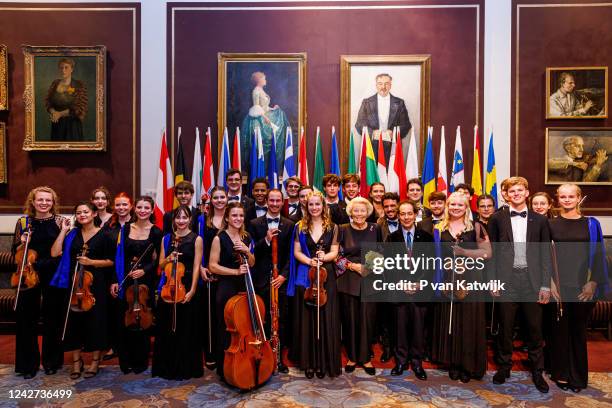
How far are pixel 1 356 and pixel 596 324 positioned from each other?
6.43 metres

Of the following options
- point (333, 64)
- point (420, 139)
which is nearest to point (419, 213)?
point (420, 139)

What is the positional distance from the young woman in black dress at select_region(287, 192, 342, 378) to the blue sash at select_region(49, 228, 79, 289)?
1.88 m

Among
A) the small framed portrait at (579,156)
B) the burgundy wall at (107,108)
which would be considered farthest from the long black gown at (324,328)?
the small framed portrait at (579,156)

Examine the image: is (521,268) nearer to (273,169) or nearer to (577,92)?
(273,169)

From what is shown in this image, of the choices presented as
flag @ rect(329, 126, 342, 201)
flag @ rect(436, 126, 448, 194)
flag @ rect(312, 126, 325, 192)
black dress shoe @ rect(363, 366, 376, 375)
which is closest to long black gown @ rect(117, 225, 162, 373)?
black dress shoe @ rect(363, 366, 376, 375)

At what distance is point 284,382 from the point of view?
12.3 ft

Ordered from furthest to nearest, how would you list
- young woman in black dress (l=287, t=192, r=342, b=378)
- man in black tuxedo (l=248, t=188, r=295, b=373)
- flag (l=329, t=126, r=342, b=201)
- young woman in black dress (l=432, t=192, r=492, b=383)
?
flag (l=329, t=126, r=342, b=201) → man in black tuxedo (l=248, t=188, r=295, b=373) → young woman in black dress (l=287, t=192, r=342, b=378) → young woman in black dress (l=432, t=192, r=492, b=383)

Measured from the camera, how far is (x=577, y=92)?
5.95 meters

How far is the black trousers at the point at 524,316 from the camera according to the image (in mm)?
3619

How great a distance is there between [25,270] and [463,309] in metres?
3.61

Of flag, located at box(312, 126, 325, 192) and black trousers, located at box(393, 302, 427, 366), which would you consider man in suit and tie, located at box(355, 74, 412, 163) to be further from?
black trousers, located at box(393, 302, 427, 366)

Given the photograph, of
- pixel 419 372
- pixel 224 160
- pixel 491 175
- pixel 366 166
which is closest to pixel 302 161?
pixel 366 166

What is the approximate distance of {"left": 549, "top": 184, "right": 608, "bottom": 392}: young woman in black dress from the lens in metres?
3.57

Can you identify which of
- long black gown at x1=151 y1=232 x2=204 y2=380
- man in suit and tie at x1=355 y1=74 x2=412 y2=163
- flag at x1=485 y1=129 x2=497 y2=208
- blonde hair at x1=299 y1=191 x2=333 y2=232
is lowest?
long black gown at x1=151 y1=232 x2=204 y2=380
